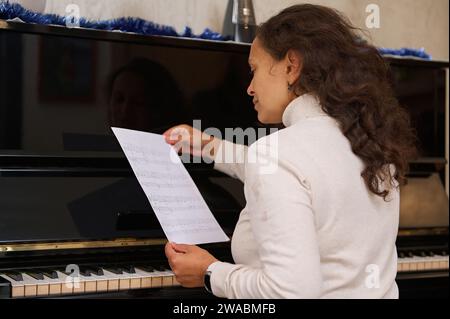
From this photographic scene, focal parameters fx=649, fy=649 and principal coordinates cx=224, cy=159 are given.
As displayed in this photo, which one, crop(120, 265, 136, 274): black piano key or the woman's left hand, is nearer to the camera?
the woman's left hand

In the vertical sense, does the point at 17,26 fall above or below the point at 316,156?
above

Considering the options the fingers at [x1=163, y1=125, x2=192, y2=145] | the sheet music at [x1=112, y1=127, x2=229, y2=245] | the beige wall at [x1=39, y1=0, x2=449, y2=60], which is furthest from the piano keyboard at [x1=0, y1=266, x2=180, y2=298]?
the beige wall at [x1=39, y1=0, x2=449, y2=60]

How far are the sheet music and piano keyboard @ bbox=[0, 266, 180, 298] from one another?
31 cm

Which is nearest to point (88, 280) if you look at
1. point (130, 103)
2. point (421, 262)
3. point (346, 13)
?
point (130, 103)

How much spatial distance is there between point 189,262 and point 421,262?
1.31 m

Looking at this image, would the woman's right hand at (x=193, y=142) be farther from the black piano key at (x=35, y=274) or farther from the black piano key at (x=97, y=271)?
the black piano key at (x=35, y=274)

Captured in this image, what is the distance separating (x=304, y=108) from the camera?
57.8 inches

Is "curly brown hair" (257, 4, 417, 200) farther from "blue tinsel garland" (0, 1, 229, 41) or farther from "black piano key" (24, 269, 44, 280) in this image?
"blue tinsel garland" (0, 1, 229, 41)

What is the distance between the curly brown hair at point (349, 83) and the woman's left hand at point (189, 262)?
43cm

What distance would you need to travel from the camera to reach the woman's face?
4.93 feet

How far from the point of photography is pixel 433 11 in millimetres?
3875
